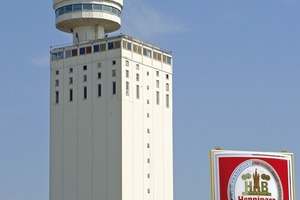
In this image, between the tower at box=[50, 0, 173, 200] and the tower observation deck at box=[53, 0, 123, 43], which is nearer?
the tower at box=[50, 0, 173, 200]

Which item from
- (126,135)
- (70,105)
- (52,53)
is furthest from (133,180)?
(52,53)

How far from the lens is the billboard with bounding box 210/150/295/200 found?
65562 mm

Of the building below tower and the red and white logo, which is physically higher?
the building below tower

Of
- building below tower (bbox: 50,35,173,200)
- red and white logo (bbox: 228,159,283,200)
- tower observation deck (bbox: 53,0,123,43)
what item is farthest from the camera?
tower observation deck (bbox: 53,0,123,43)

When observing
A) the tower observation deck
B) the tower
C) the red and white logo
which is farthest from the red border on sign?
the tower observation deck

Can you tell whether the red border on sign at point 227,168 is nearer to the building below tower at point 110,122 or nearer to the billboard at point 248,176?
the billboard at point 248,176

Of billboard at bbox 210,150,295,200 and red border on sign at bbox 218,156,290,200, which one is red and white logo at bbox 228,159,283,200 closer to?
billboard at bbox 210,150,295,200

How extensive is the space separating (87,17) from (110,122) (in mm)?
15609

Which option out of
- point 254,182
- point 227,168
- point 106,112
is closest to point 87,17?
point 106,112

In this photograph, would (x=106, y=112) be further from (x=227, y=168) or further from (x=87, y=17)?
(x=227, y=168)

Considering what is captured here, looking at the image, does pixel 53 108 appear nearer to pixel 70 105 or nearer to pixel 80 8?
pixel 70 105

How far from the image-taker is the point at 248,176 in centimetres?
6612

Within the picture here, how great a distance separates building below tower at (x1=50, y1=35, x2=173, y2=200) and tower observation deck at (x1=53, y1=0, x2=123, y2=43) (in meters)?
3.45

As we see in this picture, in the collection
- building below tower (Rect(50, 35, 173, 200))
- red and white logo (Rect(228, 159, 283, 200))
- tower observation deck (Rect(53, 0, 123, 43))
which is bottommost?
red and white logo (Rect(228, 159, 283, 200))
